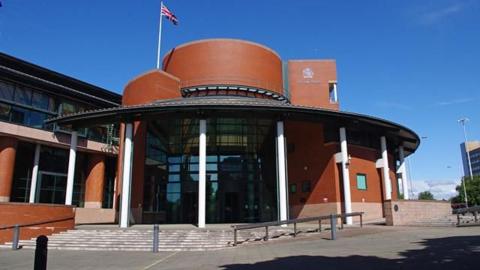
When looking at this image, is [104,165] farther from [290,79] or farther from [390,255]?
[390,255]

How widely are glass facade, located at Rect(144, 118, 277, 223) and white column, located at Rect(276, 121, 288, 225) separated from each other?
4204mm

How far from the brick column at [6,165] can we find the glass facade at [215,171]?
10.8 m

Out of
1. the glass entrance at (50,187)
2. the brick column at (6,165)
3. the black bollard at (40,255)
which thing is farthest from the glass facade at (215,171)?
the black bollard at (40,255)

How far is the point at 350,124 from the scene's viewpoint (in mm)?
25594

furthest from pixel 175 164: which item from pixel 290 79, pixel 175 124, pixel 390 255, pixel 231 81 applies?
pixel 390 255

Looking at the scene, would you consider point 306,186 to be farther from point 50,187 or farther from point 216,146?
point 50,187

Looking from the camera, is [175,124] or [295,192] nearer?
[175,124]

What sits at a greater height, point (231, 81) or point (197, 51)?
point (197, 51)

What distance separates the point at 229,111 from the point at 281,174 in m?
4.49

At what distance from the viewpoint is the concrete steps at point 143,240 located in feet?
53.0

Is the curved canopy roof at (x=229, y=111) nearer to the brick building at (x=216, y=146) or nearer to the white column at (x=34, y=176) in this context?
the brick building at (x=216, y=146)

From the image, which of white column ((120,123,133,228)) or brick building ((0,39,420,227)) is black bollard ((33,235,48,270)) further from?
white column ((120,123,133,228))

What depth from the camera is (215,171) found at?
27.7 m

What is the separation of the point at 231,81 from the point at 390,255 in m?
22.8
